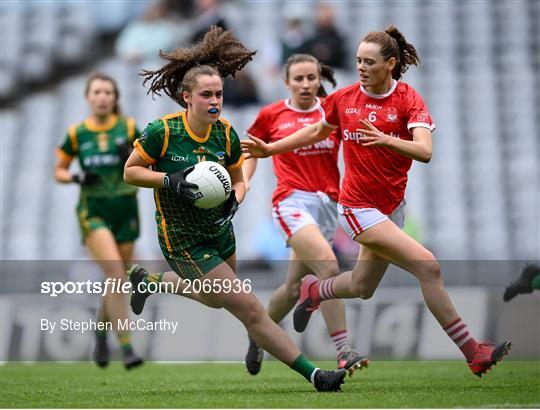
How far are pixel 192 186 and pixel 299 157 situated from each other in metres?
2.33

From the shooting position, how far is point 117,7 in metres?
18.1

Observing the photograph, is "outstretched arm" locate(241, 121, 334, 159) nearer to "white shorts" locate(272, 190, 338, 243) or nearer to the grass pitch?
"white shorts" locate(272, 190, 338, 243)

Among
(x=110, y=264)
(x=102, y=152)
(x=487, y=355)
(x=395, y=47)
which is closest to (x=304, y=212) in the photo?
(x=395, y=47)

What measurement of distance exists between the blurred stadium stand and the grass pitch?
4.54m

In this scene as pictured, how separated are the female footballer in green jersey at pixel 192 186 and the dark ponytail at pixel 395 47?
1021 millimetres

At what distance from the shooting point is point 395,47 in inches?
297

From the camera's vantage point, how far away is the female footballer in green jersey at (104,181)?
10102 mm

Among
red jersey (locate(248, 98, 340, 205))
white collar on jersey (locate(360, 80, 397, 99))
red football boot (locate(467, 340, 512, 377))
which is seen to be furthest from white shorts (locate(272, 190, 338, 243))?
red football boot (locate(467, 340, 512, 377))

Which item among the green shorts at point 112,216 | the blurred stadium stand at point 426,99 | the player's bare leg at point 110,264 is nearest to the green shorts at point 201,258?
the player's bare leg at point 110,264

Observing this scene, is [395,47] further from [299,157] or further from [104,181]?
[104,181]

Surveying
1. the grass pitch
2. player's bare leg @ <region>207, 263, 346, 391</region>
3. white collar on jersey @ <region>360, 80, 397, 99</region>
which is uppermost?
white collar on jersey @ <region>360, 80, 397, 99</region>

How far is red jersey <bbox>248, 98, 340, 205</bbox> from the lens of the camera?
8969 mm

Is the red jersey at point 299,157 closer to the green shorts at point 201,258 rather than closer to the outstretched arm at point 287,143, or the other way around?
the outstretched arm at point 287,143

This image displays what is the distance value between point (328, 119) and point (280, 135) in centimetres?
121
